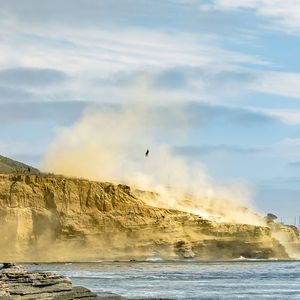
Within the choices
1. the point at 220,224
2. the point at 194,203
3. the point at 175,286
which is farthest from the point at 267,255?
the point at 175,286

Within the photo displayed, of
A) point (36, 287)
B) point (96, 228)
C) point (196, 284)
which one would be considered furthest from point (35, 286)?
point (96, 228)

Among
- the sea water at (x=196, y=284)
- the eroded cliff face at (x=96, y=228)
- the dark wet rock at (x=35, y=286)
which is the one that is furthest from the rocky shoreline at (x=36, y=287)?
the eroded cliff face at (x=96, y=228)

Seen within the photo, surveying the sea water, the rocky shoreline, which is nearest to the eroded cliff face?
the sea water

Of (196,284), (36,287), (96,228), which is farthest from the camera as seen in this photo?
(96,228)

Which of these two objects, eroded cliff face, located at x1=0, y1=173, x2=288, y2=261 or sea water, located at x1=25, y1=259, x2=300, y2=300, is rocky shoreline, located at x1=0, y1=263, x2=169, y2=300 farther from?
eroded cliff face, located at x1=0, y1=173, x2=288, y2=261

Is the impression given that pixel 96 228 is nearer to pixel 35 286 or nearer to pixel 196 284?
pixel 196 284

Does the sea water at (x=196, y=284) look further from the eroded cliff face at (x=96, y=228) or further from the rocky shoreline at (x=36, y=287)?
the eroded cliff face at (x=96, y=228)

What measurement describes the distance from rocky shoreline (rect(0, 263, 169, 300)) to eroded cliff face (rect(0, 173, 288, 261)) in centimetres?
5259

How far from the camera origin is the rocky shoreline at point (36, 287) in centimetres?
3141

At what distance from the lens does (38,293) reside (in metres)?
31.8

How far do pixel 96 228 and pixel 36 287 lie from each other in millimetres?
57951

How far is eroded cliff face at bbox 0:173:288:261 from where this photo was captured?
286 ft

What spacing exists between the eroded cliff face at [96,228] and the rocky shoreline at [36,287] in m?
52.6

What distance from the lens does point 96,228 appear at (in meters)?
90.0
